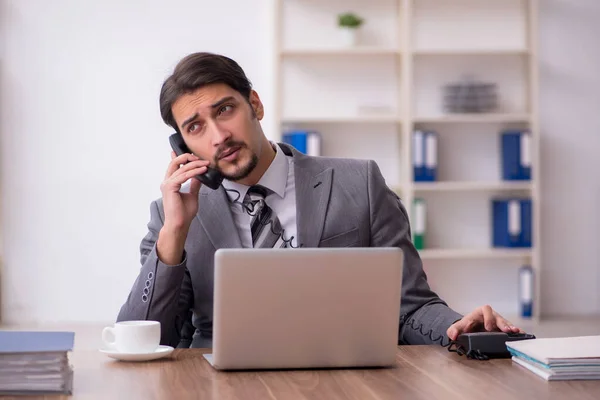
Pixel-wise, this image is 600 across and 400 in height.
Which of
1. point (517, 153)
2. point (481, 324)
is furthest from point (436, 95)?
point (481, 324)

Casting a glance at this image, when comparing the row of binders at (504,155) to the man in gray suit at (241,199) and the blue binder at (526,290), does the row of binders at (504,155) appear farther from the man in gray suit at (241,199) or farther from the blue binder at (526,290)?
the man in gray suit at (241,199)

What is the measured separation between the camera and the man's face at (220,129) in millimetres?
2092

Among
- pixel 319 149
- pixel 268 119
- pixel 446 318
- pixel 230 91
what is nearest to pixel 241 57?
pixel 268 119

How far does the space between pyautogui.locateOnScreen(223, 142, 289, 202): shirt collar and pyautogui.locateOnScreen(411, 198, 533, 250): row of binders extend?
9.25 ft

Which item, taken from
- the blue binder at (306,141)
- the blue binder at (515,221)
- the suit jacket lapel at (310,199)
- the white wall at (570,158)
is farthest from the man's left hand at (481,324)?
the white wall at (570,158)

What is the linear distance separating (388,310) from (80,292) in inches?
156

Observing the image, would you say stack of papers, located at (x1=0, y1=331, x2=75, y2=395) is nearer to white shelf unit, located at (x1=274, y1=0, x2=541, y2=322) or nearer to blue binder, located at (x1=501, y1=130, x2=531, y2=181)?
white shelf unit, located at (x1=274, y1=0, x2=541, y2=322)

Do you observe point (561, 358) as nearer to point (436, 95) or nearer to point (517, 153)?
point (517, 153)

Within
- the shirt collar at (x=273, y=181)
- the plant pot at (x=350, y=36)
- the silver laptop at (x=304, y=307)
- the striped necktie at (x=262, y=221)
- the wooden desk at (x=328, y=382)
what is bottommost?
the wooden desk at (x=328, y=382)

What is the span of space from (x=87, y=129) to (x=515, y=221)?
8.62 ft

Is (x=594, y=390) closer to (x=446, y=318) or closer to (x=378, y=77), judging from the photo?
(x=446, y=318)

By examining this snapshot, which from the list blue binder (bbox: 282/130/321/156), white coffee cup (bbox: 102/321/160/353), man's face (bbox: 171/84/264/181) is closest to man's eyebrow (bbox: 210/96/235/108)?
man's face (bbox: 171/84/264/181)

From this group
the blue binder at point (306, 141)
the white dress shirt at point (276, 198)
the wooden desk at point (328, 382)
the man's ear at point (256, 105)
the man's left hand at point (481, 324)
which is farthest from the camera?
the blue binder at point (306, 141)

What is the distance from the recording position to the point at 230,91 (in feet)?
7.04
